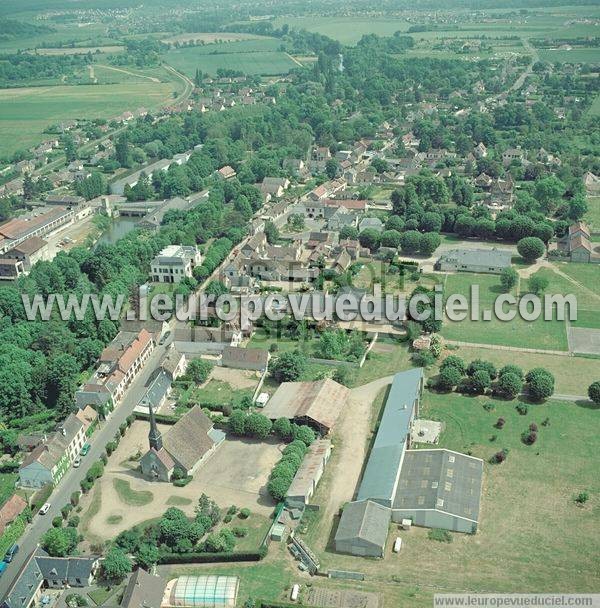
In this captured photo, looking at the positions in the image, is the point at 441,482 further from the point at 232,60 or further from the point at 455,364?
the point at 232,60

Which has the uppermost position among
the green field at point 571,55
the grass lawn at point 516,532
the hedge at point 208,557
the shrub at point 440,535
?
the green field at point 571,55

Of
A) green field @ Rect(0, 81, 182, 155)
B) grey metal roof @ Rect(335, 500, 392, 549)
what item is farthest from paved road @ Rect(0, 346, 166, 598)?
green field @ Rect(0, 81, 182, 155)

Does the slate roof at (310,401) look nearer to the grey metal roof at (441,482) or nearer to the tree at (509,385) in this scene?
the grey metal roof at (441,482)

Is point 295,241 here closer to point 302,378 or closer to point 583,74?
point 302,378

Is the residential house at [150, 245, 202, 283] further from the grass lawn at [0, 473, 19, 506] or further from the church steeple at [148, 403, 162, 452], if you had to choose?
the grass lawn at [0, 473, 19, 506]

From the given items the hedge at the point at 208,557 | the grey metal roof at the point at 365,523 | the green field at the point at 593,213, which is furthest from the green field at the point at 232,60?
the hedge at the point at 208,557
